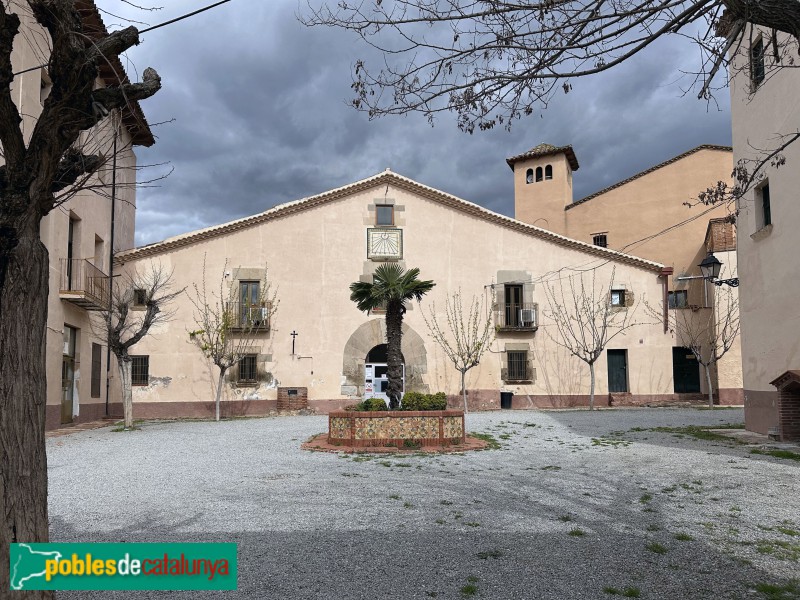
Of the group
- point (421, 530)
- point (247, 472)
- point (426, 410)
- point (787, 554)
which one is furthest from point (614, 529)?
point (426, 410)

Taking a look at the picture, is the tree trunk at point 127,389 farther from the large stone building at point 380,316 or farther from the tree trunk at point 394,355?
the tree trunk at point 394,355

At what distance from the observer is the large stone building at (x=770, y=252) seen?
12.0 meters

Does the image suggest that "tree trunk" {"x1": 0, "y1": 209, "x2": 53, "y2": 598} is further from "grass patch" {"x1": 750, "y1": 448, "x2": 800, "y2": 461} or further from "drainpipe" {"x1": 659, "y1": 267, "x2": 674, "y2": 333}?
"drainpipe" {"x1": 659, "y1": 267, "x2": 674, "y2": 333}

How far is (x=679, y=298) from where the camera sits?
26281 mm

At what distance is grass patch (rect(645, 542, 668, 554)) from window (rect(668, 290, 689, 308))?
74.2ft

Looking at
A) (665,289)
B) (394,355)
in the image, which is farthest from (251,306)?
(665,289)

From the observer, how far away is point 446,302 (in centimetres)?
2417

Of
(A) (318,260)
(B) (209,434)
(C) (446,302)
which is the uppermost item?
(A) (318,260)

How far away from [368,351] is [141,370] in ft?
26.5

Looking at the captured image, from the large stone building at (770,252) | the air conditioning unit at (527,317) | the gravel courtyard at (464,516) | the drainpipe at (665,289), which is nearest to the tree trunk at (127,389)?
the gravel courtyard at (464,516)

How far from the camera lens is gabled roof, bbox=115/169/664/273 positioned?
917 inches

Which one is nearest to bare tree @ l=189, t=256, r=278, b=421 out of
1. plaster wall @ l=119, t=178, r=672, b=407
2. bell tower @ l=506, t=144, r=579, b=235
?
plaster wall @ l=119, t=178, r=672, b=407

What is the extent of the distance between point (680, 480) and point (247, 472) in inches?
238

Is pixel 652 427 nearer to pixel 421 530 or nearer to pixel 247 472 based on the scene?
pixel 247 472
